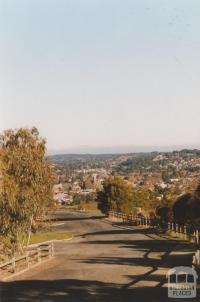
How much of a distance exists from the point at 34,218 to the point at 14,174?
310cm

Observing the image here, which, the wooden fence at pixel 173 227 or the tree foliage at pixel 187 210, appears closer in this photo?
the wooden fence at pixel 173 227

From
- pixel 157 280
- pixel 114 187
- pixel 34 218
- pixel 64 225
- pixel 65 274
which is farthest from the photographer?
pixel 114 187

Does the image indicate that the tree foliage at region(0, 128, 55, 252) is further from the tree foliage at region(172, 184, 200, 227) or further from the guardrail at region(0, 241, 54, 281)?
the tree foliage at region(172, 184, 200, 227)

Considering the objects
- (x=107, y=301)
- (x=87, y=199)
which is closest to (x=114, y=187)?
(x=107, y=301)

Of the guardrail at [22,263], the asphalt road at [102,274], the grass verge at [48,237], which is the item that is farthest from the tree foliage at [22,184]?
the grass verge at [48,237]

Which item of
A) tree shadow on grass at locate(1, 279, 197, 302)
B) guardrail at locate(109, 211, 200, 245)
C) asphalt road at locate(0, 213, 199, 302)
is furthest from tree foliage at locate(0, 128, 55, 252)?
guardrail at locate(109, 211, 200, 245)

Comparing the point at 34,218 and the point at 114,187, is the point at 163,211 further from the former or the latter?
the point at 34,218

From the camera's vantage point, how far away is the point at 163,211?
183ft

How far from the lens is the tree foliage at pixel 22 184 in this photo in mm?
25875
